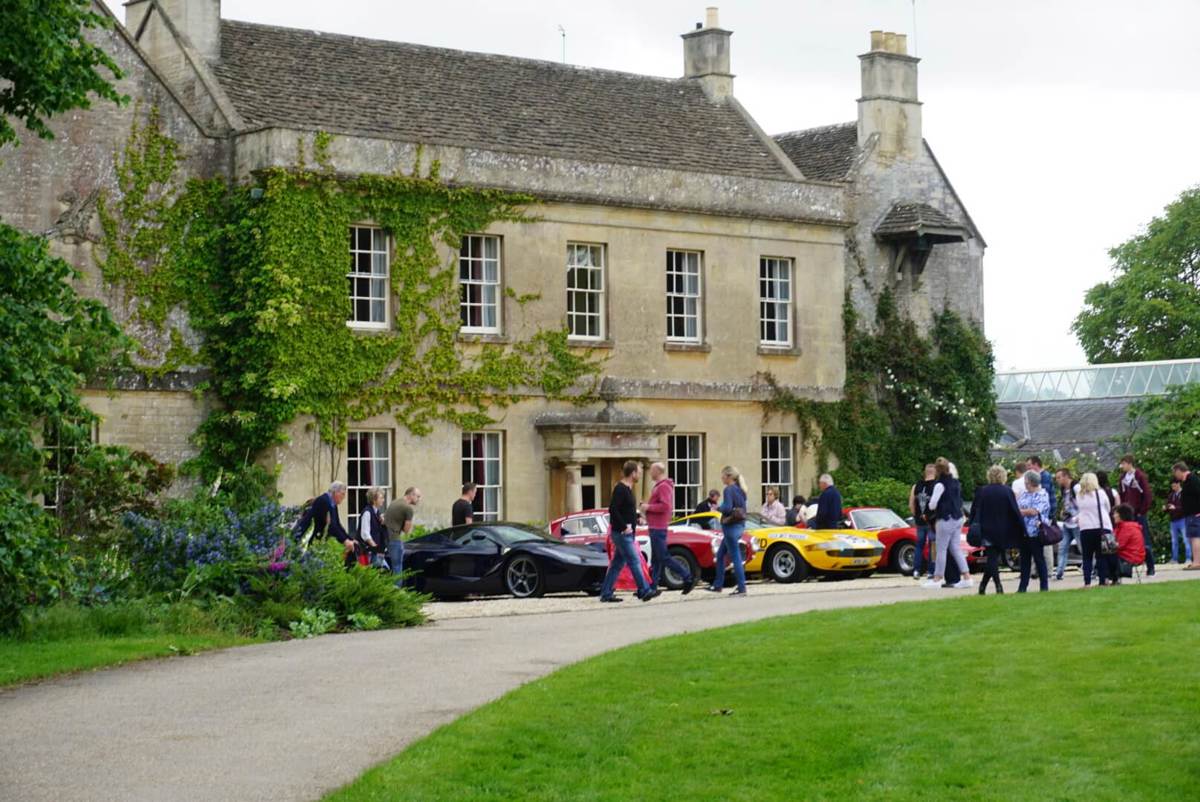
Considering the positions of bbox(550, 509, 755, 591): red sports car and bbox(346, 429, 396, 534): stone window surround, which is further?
bbox(346, 429, 396, 534): stone window surround

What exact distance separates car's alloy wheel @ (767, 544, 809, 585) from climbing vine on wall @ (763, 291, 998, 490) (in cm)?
965

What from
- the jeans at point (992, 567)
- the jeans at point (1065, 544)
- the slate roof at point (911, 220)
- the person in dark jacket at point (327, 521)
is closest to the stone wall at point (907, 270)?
the slate roof at point (911, 220)

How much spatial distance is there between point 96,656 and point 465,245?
19.1m

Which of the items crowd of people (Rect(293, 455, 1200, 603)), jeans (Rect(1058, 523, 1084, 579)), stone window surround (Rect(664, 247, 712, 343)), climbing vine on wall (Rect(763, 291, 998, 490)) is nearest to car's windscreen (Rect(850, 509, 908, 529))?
crowd of people (Rect(293, 455, 1200, 603))

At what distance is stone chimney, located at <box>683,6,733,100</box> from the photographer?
45.1 meters

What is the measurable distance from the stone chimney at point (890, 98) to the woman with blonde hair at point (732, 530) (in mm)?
18300

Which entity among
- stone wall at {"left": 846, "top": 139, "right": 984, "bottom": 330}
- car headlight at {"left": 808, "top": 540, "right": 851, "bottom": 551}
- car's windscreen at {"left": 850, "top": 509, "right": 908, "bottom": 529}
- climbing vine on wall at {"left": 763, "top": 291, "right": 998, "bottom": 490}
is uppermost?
stone wall at {"left": 846, "top": 139, "right": 984, "bottom": 330}

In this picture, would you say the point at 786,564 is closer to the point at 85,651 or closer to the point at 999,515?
the point at 999,515

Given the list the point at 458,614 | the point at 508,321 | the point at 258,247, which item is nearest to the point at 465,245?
the point at 508,321

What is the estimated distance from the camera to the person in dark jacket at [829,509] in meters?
31.8

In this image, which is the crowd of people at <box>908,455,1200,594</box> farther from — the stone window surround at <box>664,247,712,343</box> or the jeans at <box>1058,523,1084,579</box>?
the stone window surround at <box>664,247,712,343</box>

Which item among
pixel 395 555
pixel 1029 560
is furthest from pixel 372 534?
pixel 1029 560

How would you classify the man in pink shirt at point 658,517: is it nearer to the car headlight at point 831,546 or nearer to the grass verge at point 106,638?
the car headlight at point 831,546

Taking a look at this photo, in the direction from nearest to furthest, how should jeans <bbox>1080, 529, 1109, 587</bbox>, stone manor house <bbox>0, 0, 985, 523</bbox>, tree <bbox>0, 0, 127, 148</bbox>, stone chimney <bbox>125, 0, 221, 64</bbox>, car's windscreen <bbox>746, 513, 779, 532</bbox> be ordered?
tree <bbox>0, 0, 127, 148</bbox> → jeans <bbox>1080, 529, 1109, 587</bbox> → car's windscreen <bbox>746, 513, 779, 532</bbox> → stone manor house <bbox>0, 0, 985, 523</bbox> → stone chimney <bbox>125, 0, 221, 64</bbox>
